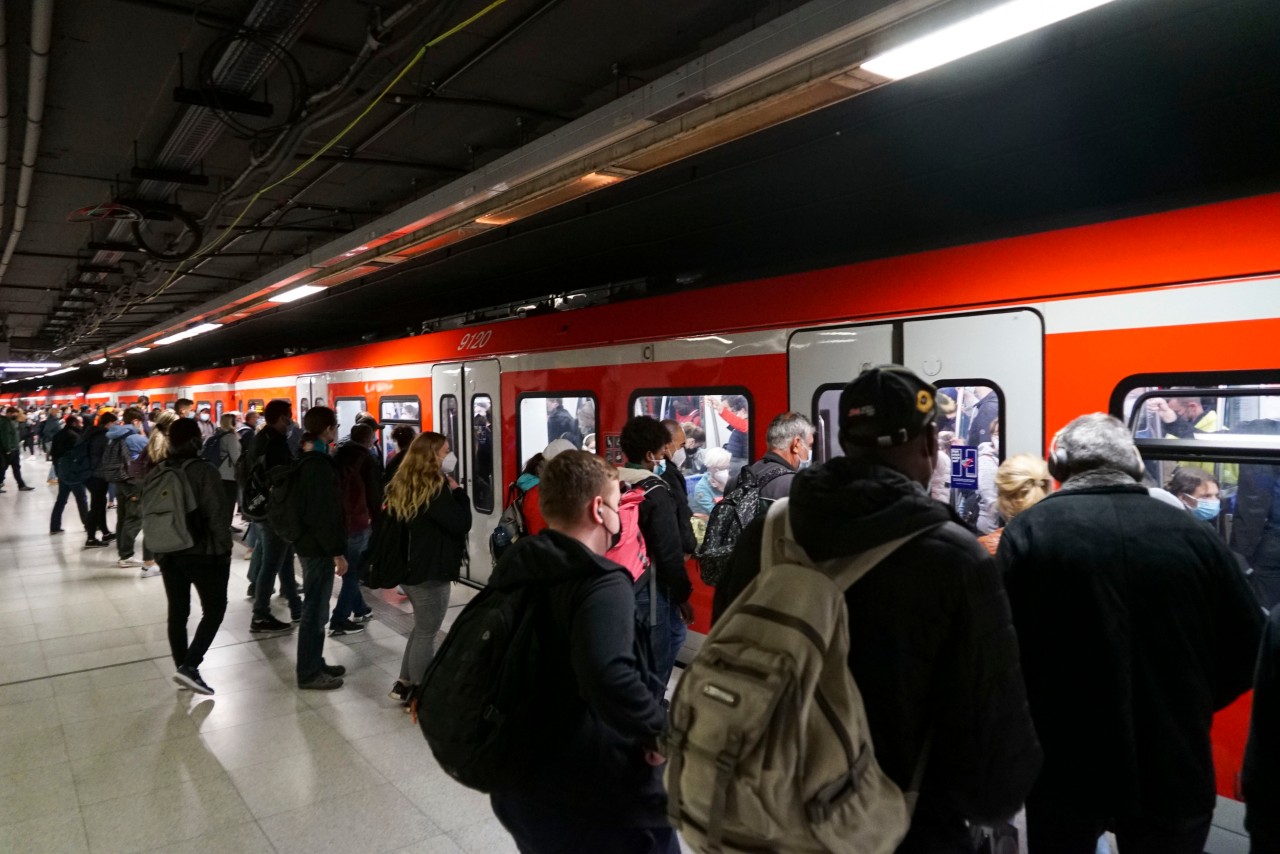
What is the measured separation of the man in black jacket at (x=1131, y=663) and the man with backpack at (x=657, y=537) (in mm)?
1859

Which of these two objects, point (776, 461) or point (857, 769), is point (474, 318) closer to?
point (776, 461)

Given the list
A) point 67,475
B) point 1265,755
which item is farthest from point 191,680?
point 67,475

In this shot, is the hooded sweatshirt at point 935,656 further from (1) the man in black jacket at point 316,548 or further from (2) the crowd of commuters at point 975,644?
(1) the man in black jacket at point 316,548

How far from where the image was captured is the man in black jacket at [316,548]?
4664 mm

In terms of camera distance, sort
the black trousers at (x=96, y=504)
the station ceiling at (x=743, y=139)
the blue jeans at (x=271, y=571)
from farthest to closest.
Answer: the black trousers at (x=96, y=504) → the blue jeans at (x=271, y=571) → the station ceiling at (x=743, y=139)

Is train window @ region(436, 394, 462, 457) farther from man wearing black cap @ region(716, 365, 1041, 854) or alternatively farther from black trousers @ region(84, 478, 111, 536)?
man wearing black cap @ region(716, 365, 1041, 854)

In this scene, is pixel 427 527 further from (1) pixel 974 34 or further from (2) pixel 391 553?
(1) pixel 974 34

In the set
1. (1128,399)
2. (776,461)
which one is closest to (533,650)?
(776,461)

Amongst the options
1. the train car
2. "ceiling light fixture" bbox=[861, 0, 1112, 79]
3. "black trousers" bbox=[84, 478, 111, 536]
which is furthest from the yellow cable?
"black trousers" bbox=[84, 478, 111, 536]

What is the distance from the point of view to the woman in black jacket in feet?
13.7

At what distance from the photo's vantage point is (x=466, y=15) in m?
3.87

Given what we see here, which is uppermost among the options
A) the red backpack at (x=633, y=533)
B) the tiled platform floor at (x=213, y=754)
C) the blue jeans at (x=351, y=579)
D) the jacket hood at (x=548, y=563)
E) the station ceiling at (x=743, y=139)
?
the station ceiling at (x=743, y=139)

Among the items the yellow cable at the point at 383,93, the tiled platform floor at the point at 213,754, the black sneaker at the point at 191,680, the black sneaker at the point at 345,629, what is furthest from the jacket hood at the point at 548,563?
the black sneaker at the point at 345,629

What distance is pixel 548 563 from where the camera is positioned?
192cm
